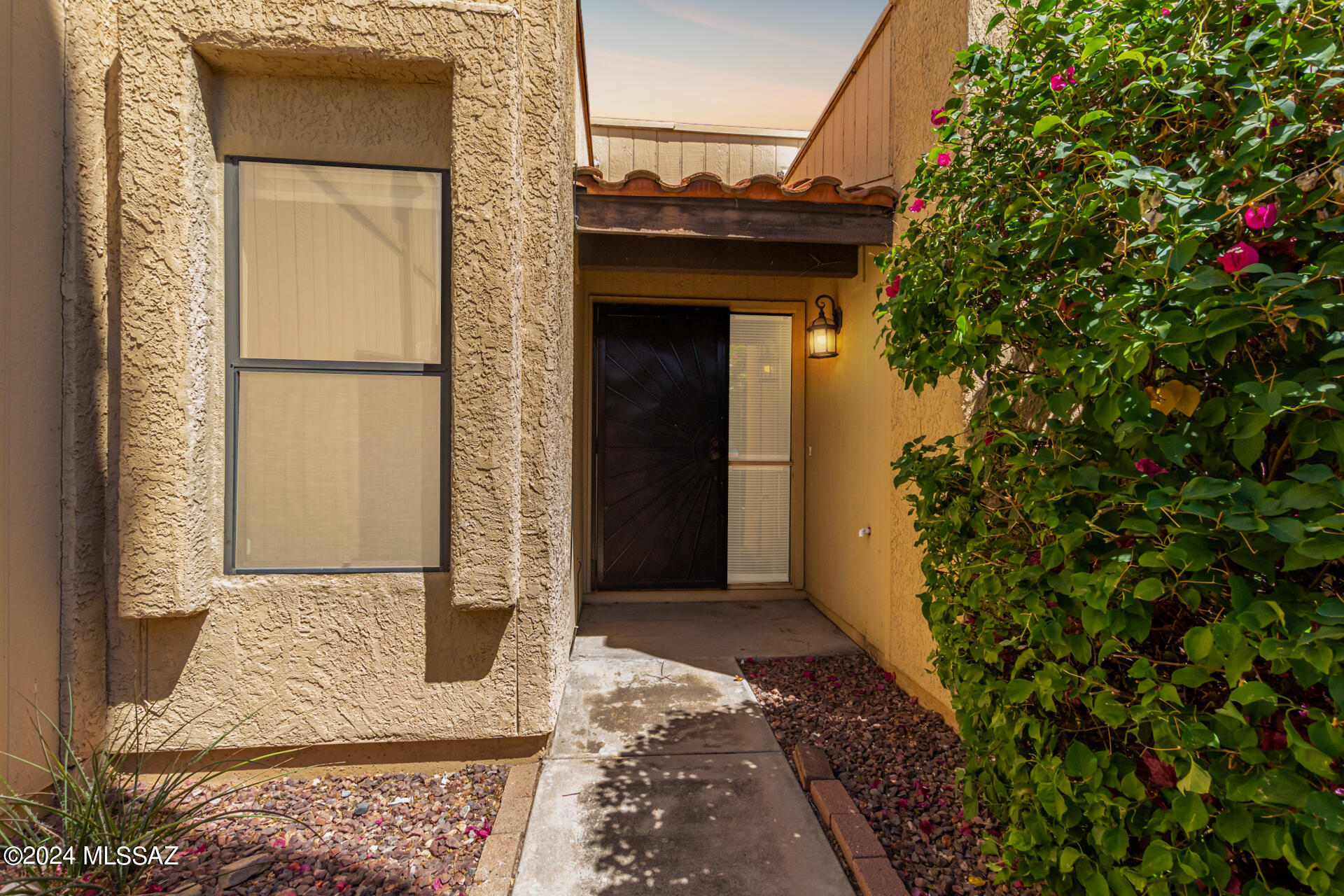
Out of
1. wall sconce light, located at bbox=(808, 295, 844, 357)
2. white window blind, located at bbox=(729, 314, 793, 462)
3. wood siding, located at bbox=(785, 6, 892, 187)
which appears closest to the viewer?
wood siding, located at bbox=(785, 6, 892, 187)

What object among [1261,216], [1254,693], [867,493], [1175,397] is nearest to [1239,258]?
[1261,216]

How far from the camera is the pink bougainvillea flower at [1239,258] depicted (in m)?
1.05

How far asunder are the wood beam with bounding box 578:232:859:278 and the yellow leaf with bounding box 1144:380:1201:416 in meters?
2.84

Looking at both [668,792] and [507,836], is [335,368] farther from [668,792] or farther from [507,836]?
[668,792]

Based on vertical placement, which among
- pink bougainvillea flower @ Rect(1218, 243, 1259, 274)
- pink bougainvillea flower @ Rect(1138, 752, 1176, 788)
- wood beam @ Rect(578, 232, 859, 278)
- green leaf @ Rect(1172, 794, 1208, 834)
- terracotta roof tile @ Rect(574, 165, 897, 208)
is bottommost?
pink bougainvillea flower @ Rect(1138, 752, 1176, 788)

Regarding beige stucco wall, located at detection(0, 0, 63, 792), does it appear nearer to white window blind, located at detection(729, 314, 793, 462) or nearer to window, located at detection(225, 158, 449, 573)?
window, located at detection(225, 158, 449, 573)

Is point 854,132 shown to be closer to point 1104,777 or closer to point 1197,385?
point 1197,385

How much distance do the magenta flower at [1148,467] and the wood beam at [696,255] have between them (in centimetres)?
296

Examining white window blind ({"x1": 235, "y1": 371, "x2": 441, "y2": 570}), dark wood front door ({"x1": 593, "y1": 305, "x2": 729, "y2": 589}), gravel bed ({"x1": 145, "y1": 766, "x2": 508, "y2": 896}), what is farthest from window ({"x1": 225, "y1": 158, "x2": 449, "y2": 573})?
dark wood front door ({"x1": 593, "y1": 305, "x2": 729, "y2": 589})

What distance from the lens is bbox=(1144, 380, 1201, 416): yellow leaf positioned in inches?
46.7

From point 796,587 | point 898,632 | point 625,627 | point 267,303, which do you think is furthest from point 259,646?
point 796,587

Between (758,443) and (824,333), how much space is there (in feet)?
4.04

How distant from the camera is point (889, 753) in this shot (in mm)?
2590

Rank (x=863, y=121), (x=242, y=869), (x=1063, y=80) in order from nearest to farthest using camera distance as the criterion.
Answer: (x=1063, y=80), (x=242, y=869), (x=863, y=121)
